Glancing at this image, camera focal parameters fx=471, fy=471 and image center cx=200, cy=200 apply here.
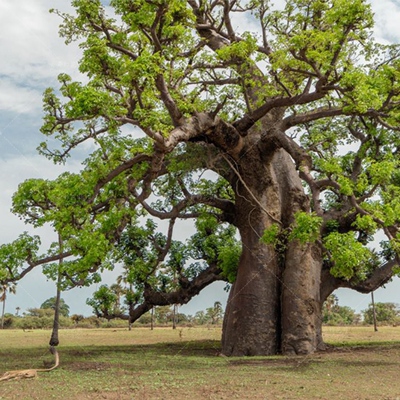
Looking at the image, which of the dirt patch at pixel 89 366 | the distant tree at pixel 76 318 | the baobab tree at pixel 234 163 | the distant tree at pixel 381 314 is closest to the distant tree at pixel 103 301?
the baobab tree at pixel 234 163

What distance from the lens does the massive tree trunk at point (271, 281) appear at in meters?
11.1

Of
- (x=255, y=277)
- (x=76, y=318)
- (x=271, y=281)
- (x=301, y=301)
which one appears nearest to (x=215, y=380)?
(x=301, y=301)

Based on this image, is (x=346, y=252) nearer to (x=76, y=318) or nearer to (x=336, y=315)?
(x=76, y=318)

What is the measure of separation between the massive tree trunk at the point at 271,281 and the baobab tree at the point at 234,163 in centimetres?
3

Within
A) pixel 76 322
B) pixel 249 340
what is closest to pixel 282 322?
pixel 249 340

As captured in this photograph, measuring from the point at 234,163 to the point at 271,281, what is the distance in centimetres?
325

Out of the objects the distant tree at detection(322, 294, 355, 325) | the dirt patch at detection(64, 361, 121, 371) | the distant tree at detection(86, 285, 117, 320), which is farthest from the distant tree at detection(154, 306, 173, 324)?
the dirt patch at detection(64, 361, 121, 371)

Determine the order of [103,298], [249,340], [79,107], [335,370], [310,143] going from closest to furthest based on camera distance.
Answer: [335,370]
[79,107]
[249,340]
[103,298]
[310,143]

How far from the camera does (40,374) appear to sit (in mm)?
Result: 7141

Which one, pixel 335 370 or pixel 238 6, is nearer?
pixel 335 370

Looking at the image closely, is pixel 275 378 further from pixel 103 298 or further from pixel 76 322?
pixel 76 322

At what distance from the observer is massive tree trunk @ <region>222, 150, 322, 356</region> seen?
11.1m

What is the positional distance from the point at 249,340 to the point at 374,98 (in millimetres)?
6049

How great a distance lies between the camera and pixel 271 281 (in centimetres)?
1167
